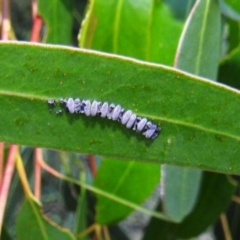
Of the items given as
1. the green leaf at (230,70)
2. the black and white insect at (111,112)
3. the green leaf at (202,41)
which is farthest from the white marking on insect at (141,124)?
the green leaf at (230,70)

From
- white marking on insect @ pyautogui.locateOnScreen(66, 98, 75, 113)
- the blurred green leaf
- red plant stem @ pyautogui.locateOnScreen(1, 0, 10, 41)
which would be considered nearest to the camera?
white marking on insect @ pyautogui.locateOnScreen(66, 98, 75, 113)

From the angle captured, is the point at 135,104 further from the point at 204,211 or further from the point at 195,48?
the point at 204,211

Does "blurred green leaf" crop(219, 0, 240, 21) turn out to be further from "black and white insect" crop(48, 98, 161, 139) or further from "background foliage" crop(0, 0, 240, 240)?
"black and white insect" crop(48, 98, 161, 139)

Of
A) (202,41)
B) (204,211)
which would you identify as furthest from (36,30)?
(204,211)

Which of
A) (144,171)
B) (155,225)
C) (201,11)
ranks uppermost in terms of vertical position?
(201,11)

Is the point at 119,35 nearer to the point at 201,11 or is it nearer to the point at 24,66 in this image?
the point at 201,11

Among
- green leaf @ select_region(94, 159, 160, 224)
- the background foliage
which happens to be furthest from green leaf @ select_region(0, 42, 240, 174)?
green leaf @ select_region(94, 159, 160, 224)

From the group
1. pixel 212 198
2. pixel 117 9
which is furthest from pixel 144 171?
pixel 117 9
